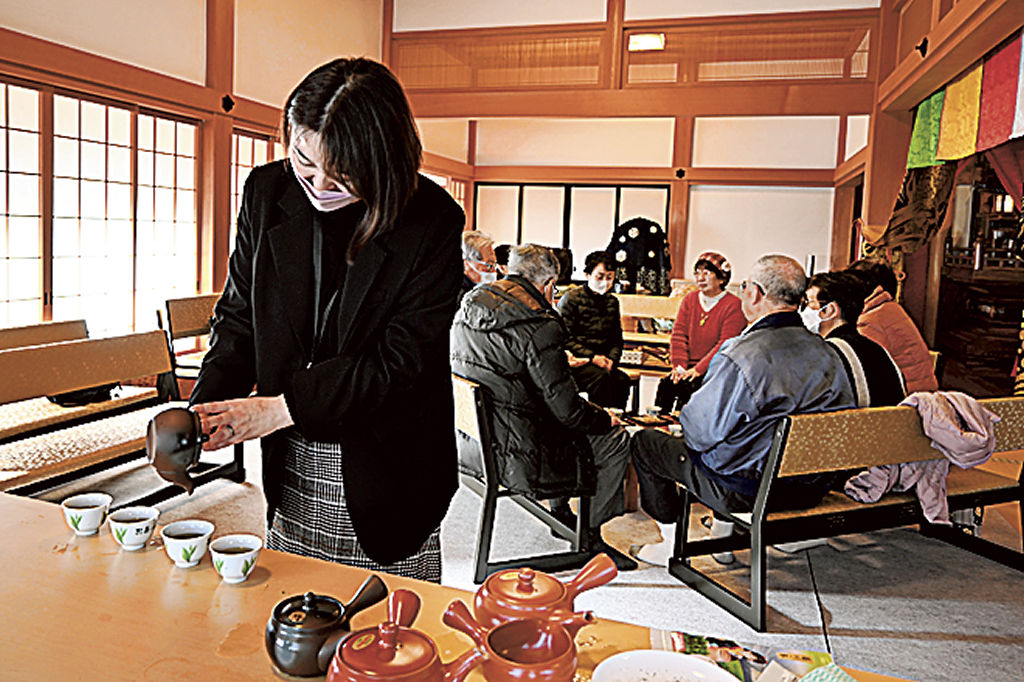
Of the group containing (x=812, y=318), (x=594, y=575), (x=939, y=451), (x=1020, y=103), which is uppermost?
(x=1020, y=103)

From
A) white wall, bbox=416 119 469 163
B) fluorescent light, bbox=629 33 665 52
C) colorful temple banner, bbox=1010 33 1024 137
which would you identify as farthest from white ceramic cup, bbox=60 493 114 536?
white wall, bbox=416 119 469 163

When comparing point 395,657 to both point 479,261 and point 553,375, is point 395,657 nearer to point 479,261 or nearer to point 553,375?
point 553,375

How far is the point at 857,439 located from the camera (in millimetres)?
2744

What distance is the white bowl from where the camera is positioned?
1013 millimetres

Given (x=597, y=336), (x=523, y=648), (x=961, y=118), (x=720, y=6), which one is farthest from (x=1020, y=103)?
(x=523, y=648)

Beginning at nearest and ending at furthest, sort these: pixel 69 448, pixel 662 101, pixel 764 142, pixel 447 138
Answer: pixel 69 448
pixel 662 101
pixel 764 142
pixel 447 138

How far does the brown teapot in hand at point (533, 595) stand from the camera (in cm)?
98

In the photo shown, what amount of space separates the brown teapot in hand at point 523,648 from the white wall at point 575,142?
1047 cm

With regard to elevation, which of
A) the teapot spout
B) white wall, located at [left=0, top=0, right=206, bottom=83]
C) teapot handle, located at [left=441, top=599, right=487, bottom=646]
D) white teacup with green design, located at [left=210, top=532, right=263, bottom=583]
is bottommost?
white teacup with green design, located at [left=210, top=532, right=263, bottom=583]

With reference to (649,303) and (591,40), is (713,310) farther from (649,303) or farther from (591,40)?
(591,40)

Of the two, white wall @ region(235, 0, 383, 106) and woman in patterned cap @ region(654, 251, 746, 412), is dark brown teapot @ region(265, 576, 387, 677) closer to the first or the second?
woman in patterned cap @ region(654, 251, 746, 412)

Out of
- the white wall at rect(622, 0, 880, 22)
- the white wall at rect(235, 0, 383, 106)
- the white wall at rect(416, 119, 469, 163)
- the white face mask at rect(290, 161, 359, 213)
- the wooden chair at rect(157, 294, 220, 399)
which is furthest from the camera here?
the white wall at rect(416, 119, 469, 163)

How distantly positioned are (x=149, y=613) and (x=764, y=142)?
10471 millimetres

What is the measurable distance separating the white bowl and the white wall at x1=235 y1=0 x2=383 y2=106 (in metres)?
6.08
